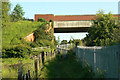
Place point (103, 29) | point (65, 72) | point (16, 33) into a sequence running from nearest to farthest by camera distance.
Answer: point (65, 72) → point (103, 29) → point (16, 33)

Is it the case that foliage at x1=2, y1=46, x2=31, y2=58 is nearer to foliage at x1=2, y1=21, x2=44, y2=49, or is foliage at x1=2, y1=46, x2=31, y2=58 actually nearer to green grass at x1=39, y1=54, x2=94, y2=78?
green grass at x1=39, y1=54, x2=94, y2=78

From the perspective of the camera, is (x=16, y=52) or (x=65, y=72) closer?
(x=65, y=72)

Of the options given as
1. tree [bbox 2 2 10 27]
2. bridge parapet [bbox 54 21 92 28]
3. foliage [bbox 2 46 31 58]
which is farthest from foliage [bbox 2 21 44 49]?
foliage [bbox 2 46 31 58]

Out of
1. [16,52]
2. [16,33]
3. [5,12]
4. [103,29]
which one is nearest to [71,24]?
[16,33]

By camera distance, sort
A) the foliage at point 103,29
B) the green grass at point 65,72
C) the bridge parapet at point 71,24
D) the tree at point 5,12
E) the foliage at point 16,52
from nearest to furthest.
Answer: the green grass at point 65,72
the foliage at point 16,52
the tree at point 5,12
the foliage at point 103,29
the bridge parapet at point 71,24

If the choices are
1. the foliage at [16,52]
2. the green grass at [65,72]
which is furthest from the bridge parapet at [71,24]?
the green grass at [65,72]

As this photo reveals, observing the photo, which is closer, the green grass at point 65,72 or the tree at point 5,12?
the green grass at point 65,72

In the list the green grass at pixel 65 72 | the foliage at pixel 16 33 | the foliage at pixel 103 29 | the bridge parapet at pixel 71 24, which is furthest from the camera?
the bridge parapet at pixel 71 24

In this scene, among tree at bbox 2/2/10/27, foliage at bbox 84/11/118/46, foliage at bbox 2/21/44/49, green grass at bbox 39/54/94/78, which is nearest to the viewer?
green grass at bbox 39/54/94/78

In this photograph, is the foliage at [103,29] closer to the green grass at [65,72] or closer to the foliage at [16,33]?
the green grass at [65,72]

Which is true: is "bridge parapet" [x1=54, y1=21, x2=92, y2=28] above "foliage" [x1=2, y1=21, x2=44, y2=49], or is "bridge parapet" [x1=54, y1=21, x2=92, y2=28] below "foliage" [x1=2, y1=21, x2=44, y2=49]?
above

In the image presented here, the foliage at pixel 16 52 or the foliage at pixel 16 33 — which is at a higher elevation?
the foliage at pixel 16 33

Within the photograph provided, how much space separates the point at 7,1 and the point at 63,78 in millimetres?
15606

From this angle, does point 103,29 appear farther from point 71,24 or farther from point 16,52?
point 71,24
